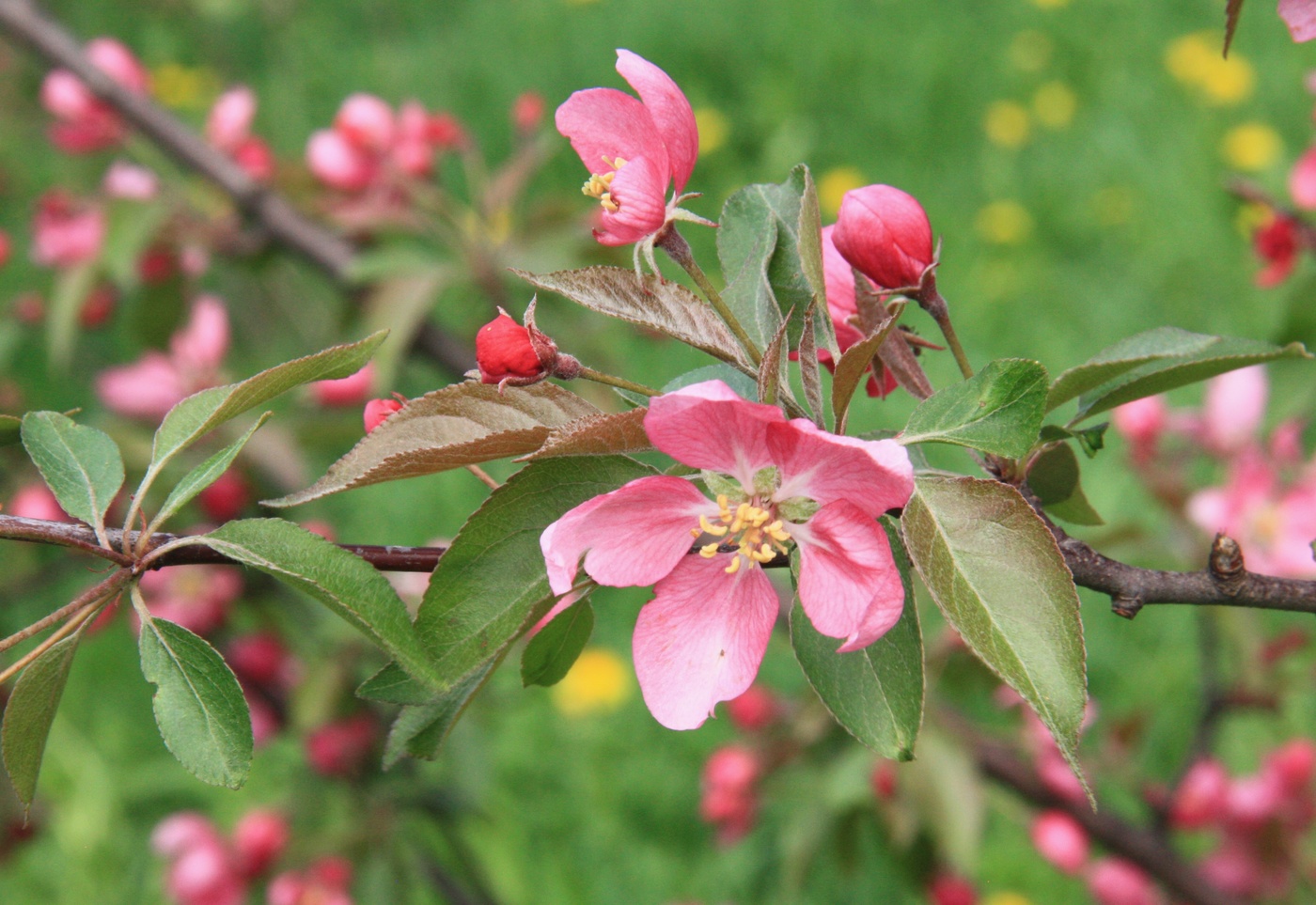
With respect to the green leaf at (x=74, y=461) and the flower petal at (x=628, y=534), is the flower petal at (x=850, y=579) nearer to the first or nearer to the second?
the flower petal at (x=628, y=534)

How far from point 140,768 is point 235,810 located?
252 millimetres

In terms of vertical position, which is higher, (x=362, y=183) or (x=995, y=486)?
(x=995, y=486)

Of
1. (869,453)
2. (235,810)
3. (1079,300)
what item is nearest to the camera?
(869,453)

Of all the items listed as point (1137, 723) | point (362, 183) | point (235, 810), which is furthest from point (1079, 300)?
point (235, 810)

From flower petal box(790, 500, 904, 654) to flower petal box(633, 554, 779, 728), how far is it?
43 mm

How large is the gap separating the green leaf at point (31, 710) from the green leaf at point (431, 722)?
169mm

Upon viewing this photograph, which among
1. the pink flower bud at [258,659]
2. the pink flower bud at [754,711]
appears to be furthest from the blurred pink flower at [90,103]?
the pink flower bud at [754,711]

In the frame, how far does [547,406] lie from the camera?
64cm

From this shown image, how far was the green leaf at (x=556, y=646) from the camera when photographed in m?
0.66

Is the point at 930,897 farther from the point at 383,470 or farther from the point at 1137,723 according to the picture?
the point at 383,470

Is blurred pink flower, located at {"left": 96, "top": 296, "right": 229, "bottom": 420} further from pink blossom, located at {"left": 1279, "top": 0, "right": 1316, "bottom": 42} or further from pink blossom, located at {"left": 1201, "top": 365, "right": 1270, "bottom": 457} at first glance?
pink blossom, located at {"left": 1279, "top": 0, "right": 1316, "bottom": 42}

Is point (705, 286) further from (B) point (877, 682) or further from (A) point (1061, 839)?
(A) point (1061, 839)

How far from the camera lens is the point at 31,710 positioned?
2.02ft

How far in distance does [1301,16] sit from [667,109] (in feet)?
1.19
